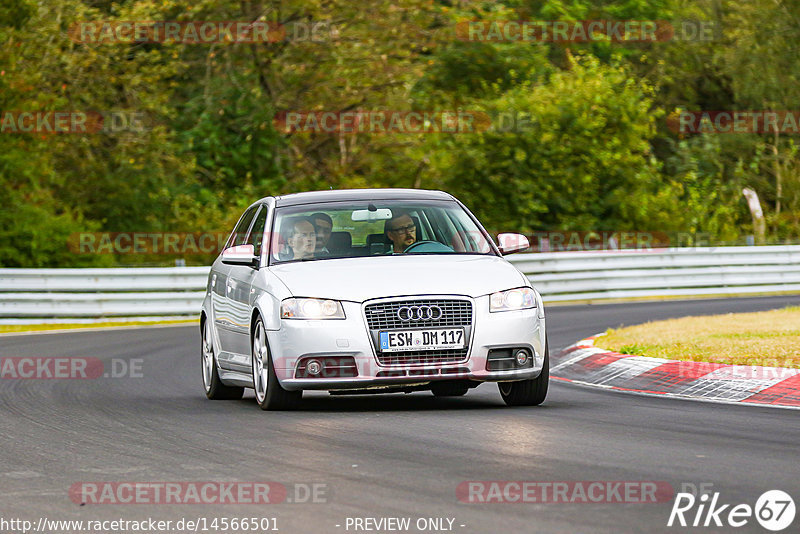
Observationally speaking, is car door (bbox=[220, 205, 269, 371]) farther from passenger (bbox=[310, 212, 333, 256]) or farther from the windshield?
passenger (bbox=[310, 212, 333, 256])

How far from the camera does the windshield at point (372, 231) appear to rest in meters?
11.7

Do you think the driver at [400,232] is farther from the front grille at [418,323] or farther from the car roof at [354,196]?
the front grille at [418,323]

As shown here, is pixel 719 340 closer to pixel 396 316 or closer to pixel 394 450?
pixel 396 316

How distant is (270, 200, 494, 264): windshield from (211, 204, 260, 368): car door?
0.75m

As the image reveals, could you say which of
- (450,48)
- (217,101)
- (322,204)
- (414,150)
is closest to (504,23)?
(450,48)

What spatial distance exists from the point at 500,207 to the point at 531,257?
825 centimetres

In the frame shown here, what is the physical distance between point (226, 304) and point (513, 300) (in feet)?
9.18

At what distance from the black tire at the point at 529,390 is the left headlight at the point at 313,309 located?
1575mm

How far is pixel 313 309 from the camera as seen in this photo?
34.8 ft

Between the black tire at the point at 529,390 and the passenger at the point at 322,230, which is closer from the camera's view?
the black tire at the point at 529,390

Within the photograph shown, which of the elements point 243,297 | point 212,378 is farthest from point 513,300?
point 212,378

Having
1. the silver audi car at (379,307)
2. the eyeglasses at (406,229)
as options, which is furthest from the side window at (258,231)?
the eyeglasses at (406,229)

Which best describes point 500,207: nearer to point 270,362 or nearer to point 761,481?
point 270,362

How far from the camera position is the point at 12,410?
11727 mm
